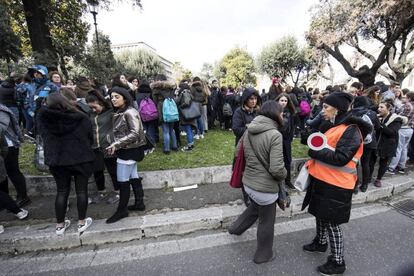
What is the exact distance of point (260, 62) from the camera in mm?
28484

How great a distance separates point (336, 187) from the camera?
7.88ft

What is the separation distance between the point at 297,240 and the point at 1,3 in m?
14.6

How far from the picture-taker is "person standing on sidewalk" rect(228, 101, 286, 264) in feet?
8.04

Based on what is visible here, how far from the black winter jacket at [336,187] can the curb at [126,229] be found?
144 centimetres

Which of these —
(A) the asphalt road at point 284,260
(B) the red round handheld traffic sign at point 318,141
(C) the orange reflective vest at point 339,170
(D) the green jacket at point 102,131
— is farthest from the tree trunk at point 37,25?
(C) the orange reflective vest at point 339,170

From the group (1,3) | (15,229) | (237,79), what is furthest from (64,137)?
(237,79)

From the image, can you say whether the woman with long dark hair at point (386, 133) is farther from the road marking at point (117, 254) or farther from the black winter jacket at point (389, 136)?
the road marking at point (117, 254)

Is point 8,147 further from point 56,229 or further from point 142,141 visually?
point 142,141

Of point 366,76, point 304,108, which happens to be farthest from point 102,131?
point 366,76

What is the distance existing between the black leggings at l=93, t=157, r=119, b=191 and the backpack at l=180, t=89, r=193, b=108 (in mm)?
2512

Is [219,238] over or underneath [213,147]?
underneath

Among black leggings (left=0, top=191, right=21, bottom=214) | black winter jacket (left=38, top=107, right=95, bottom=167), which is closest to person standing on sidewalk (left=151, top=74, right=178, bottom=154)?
black winter jacket (left=38, top=107, right=95, bottom=167)

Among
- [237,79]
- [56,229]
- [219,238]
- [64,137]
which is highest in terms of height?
[237,79]

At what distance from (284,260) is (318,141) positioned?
59.1 inches
